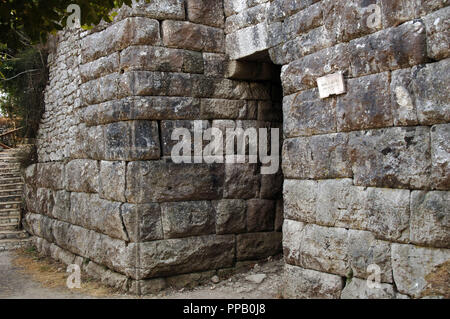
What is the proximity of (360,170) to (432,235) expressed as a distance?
861 millimetres

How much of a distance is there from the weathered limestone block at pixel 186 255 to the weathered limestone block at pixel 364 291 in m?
2.14

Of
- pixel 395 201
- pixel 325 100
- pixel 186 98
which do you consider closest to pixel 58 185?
pixel 186 98

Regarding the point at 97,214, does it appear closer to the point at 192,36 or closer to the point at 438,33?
the point at 192,36

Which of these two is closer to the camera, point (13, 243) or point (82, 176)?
point (82, 176)

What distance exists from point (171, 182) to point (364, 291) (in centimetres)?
267

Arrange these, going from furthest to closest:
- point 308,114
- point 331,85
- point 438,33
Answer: point 308,114, point 331,85, point 438,33

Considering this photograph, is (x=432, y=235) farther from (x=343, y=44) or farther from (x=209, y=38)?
(x=209, y=38)

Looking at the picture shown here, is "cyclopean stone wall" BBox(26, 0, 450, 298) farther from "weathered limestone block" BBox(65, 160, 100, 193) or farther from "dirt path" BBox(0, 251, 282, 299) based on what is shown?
"dirt path" BBox(0, 251, 282, 299)

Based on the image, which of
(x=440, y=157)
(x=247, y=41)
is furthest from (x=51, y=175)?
(x=440, y=157)

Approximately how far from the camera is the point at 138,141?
5840 mm

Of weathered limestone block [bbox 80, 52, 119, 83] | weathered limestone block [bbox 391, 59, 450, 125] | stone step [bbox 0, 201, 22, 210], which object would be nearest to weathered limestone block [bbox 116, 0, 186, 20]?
weathered limestone block [bbox 80, 52, 119, 83]

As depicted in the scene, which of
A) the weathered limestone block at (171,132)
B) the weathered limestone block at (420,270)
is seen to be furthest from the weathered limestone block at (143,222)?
the weathered limestone block at (420,270)

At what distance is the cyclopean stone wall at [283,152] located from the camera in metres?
3.88

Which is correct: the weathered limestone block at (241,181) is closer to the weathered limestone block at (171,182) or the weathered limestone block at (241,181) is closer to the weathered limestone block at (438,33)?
the weathered limestone block at (171,182)
